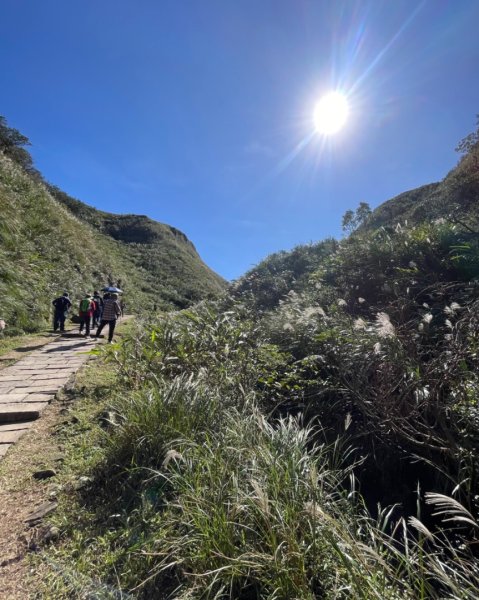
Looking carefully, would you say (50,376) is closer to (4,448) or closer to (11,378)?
(11,378)

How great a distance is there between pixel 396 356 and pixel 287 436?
1.47 metres

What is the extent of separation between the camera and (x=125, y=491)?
2.52 metres

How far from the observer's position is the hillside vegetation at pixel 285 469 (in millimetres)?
1627

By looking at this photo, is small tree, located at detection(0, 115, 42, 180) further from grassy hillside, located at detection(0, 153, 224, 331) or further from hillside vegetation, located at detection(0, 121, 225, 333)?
grassy hillside, located at detection(0, 153, 224, 331)

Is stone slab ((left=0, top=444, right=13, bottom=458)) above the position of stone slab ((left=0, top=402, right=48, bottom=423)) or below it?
below

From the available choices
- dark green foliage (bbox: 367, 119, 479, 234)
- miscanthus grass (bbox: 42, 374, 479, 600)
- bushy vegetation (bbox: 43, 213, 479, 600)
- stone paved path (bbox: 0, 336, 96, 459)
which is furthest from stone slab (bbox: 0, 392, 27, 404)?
dark green foliage (bbox: 367, 119, 479, 234)

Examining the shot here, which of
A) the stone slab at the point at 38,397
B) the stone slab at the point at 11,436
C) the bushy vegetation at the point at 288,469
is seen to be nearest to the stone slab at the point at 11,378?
the stone slab at the point at 38,397

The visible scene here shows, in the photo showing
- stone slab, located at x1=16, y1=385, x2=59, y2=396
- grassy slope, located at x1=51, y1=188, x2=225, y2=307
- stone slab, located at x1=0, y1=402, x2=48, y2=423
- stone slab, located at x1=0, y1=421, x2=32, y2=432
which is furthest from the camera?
grassy slope, located at x1=51, y1=188, x2=225, y2=307

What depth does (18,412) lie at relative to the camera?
3809 millimetres

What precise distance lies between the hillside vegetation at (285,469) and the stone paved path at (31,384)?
2.34 feet

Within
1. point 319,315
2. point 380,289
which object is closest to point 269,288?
point 380,289

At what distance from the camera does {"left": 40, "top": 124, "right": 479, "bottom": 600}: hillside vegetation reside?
1.63 metres

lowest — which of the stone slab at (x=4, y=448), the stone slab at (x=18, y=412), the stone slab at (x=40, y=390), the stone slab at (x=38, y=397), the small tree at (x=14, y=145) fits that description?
the stone slab at (x=4, y=448)

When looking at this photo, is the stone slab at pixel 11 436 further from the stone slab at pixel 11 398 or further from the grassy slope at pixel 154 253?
the grassy slope at pixel 154 253
